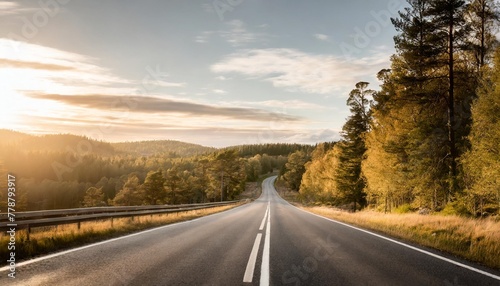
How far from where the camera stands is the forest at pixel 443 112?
766 inches

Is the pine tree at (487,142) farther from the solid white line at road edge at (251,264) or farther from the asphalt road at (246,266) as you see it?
the solid white line at road edge at (251,264)

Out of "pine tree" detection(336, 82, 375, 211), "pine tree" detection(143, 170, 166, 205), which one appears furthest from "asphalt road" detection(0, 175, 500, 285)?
"pine tree" detection(143, 170, 166, 205)

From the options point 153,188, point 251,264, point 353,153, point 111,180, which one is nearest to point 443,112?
point 353,153

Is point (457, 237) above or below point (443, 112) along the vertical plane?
below

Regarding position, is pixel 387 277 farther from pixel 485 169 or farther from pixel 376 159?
pixel 376 159

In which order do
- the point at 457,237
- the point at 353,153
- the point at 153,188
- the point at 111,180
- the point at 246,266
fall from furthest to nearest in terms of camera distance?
1. the point at 111,180
2. the point at 153,188
3. the point at 353,153
4. the point at 457,237
5. the point at 246,266

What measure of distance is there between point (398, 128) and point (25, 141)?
226939mm

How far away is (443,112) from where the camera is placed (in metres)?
25.4

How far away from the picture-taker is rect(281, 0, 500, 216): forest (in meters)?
19.5

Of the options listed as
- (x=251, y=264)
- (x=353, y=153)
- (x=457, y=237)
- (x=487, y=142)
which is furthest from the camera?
(x=353, y=153)

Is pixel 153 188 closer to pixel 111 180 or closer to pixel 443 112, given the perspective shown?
pixel 443 112

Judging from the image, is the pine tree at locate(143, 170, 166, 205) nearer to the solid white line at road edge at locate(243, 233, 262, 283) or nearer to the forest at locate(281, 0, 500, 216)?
the forest at locate(281, 0, 500, 216)

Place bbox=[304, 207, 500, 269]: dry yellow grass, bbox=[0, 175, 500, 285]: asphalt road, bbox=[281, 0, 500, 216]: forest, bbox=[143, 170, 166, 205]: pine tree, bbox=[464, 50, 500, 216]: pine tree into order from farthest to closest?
1. bbox=[143, 170, 166, 205]: pine tree
2. bbox=[281, 0, 500, 216]: forest
3. bbox=[464, 50, 500, 216]: pine tree
4. bbox=[304, 207, 500, 269]: dry yellow grass
5. bbox=[0, 175, 500, 285]: asphalt road

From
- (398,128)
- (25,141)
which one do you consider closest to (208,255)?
(398,128)
